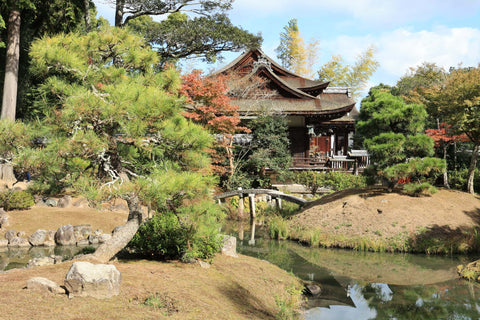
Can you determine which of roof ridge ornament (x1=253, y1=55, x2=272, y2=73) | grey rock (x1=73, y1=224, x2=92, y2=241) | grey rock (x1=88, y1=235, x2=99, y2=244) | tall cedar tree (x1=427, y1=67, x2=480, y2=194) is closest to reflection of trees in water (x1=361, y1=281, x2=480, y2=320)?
tall cedar tree (x1=427, y1=67, x2=480, y2=194)

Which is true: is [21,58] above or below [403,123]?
above

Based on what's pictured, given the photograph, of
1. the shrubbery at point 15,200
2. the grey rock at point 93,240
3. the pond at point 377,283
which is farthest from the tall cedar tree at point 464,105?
the shrubbery at point 15,200

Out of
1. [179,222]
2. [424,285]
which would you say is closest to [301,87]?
[424,285]

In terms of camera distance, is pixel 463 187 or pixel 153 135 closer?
pixel 153 135

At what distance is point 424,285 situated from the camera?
932 centimetres

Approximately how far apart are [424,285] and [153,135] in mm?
6960

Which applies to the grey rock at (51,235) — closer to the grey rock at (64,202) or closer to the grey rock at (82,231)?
the grey rock at (82,231)

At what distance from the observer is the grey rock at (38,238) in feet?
40.3

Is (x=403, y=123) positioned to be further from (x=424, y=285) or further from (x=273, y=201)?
(x=273, y=201)

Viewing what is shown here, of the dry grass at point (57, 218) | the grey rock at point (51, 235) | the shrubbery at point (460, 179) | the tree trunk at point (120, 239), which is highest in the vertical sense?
the shrubbery at point (460, 179)

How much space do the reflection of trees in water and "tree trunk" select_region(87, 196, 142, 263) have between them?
15.3ft

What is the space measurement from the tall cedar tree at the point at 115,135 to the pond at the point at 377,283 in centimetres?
336

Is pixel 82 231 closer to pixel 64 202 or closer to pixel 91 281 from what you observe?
pixel 64 202

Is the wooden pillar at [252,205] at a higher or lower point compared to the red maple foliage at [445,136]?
lower
